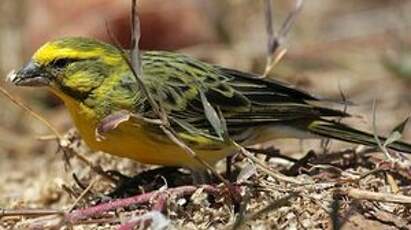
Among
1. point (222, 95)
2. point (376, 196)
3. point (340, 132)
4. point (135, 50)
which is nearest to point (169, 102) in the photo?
point (222, 95)

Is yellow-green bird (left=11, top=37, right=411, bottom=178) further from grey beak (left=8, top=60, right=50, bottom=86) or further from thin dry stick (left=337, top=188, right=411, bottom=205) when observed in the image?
thin dry stick (left=337, top=188, right=411, bottom=205)

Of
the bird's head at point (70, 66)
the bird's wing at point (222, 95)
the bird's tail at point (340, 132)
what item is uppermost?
the bird's head at point (70, 66)

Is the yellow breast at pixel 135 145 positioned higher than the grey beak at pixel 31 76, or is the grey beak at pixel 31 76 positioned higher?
the grey beak at pixel 31 76

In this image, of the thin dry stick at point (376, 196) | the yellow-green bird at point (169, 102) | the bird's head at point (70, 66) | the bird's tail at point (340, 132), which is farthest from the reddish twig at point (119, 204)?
the bird's tail at point (340, 132)

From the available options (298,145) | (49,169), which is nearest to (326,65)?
(298,145)

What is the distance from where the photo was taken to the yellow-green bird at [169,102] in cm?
526

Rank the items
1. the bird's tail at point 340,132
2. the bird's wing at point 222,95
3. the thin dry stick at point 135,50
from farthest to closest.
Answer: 1. the bird's tail at point 340,132
2. the bird's wing at point 222,95
3. the thin dry stick at point 135,50

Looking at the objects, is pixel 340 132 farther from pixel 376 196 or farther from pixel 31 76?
pixel 31 76

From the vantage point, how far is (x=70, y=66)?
5.46m

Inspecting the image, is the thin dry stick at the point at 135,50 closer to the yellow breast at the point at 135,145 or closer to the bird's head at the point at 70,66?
the yellow breast at the point at 135,145

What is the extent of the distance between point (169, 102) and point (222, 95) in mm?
263

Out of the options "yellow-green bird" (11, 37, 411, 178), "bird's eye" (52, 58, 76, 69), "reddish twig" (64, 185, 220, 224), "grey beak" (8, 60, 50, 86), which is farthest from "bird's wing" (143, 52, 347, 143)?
"reddish twig" (64, 185, 220, 224)

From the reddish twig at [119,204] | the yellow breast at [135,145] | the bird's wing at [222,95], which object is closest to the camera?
the reddish twig at [119,204]

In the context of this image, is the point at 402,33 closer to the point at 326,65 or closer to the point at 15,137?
the point at 326,65
